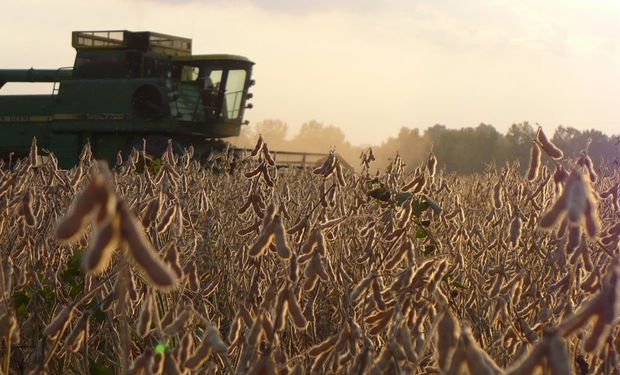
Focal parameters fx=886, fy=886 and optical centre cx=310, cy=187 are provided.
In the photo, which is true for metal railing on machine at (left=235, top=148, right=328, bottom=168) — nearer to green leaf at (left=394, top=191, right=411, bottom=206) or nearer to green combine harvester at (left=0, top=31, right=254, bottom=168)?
green combine harvester at (left=0, top=31, right=254, bottom=168)

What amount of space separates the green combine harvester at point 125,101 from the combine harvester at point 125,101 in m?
0.02

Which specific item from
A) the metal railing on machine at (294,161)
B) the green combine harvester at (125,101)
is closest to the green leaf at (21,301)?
the metal railing on machine at (294,161)

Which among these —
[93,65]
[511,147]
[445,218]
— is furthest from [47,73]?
[511,147]

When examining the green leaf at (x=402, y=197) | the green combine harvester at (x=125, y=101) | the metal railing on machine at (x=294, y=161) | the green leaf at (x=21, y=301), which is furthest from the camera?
the green combine harvester at (x=125, y=101)

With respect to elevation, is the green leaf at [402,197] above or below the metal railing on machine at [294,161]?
above

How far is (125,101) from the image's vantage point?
19.6 metres

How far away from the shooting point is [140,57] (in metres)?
20.3

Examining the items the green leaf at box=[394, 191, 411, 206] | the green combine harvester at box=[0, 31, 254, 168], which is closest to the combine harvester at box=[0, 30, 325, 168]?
the green combine harvester at box=[0, 31, 254, 168]

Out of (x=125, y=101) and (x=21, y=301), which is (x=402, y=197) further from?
(x=125, y=101)

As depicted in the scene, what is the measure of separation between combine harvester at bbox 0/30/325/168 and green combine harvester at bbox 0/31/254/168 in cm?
2

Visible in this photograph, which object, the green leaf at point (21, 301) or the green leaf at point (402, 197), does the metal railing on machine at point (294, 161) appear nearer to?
the green leaf at point (402, 197)

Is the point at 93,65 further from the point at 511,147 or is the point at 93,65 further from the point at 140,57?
the point at 511,147

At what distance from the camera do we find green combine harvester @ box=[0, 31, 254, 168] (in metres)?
19.6

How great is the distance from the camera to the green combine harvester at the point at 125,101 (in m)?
19.6
